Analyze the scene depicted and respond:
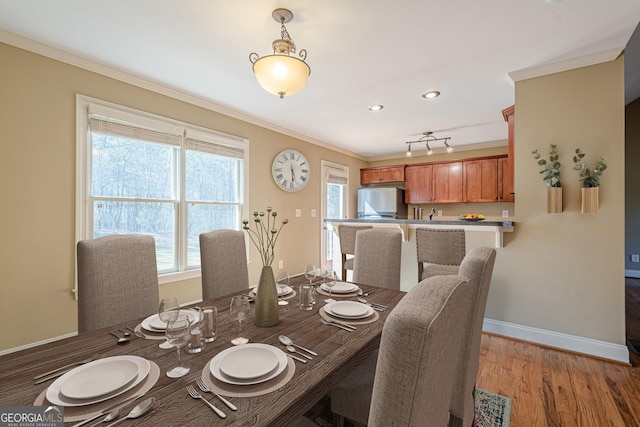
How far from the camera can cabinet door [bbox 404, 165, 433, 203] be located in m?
5.22

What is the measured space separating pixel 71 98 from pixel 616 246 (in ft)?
14.5

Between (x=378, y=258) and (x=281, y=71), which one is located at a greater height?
(x=281, y=71)

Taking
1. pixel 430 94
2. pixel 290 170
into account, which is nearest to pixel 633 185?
pixel 430 94

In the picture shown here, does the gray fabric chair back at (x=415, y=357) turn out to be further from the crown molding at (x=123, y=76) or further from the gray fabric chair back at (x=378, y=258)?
the crown molding at (x=123, y=76)

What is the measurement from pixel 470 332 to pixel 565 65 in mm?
2545

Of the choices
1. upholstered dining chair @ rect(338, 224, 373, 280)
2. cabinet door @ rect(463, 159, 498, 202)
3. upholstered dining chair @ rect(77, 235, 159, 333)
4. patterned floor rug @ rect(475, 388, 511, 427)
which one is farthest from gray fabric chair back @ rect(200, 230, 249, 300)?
cabinet door @ rect(463, 159, 498, 202)

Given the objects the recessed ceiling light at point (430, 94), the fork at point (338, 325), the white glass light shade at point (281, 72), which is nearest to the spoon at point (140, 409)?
the fork at point (338, 325)

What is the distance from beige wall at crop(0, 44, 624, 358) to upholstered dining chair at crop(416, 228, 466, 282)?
0.62 meters

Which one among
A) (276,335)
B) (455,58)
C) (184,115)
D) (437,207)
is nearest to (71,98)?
(184,115)

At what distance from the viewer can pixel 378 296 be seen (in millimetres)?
1636

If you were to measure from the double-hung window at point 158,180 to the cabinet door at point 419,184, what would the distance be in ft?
10.5

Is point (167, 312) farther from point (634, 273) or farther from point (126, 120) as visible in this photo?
point (634, 273)

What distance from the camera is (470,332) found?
1.06 metres

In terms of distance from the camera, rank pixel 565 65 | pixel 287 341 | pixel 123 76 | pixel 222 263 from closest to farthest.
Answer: pixel 287 341
pixel 222 263
pixel 565 65
pixel 123 76
